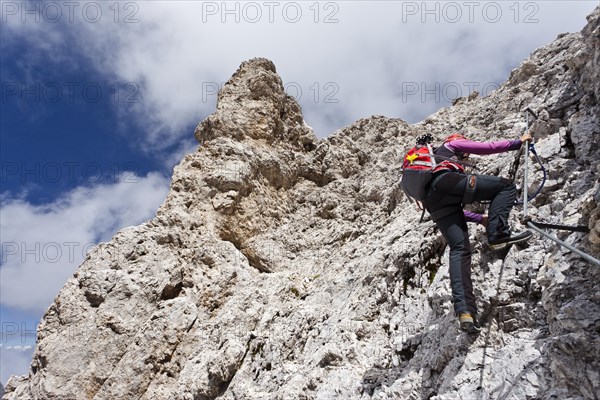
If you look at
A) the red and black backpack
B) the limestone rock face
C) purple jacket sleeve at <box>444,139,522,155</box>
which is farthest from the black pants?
the limestone rock face

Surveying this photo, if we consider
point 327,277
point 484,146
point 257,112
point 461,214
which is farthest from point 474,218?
point 257,112

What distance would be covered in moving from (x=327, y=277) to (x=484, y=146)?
360 inches

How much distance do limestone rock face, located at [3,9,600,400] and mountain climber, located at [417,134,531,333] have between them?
2.46 feet

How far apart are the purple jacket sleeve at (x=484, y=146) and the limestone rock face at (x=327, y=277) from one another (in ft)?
4.80

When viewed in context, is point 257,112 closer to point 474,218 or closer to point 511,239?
point 474,218

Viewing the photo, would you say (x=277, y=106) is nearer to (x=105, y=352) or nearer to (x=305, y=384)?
(x=105, y=352)

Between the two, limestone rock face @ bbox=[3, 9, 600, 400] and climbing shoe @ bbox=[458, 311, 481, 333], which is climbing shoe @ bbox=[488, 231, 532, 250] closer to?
limestone rock face @ bbox=[3, 9, 600, 400]

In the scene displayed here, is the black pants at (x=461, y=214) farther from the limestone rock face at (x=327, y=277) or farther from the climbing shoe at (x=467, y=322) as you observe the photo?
the limestone rock face at (x=327, y=277)

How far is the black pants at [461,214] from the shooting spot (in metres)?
6.72

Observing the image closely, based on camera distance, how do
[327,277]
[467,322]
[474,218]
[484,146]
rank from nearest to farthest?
[467,322], [484,146], [474,218], [327,277]

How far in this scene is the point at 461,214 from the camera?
23.9 ft

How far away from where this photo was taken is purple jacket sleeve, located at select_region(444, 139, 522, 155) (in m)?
7.13

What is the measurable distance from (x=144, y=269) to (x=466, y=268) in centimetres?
1461

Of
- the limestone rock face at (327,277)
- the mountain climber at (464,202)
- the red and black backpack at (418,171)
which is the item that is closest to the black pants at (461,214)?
the mountain climber at (464,202)
